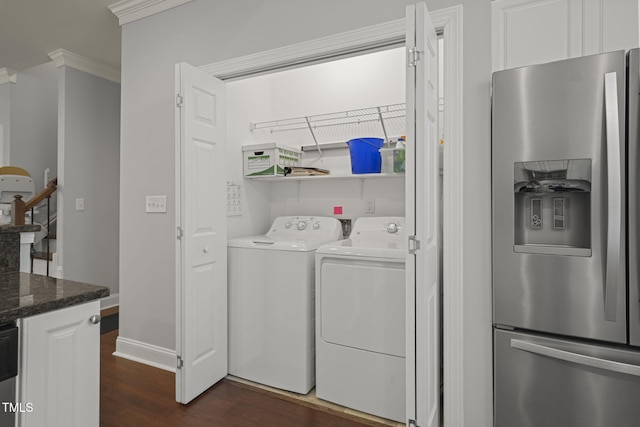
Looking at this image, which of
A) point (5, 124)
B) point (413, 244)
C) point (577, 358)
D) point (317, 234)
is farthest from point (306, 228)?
point (5, 124)

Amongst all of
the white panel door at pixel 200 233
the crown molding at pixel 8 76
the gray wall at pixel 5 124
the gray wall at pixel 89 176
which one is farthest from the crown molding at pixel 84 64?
the white panel door at pixel 200 233

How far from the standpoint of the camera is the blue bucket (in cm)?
261

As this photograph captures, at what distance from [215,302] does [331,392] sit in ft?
3.03

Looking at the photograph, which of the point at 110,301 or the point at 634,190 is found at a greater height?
the point at 634,190

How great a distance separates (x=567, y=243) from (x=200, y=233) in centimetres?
192

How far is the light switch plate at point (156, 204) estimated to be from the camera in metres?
2.78

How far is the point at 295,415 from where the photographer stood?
2113 mm

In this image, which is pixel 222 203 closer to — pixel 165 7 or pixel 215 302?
pixel 215 302

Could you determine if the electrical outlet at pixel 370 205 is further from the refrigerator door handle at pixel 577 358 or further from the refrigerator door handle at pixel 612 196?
the refrigerator door handle at pixel 612 196

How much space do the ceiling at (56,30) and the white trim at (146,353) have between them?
8.71ft

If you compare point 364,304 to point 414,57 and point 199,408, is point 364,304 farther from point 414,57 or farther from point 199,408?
point 414,57

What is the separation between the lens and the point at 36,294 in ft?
3.93

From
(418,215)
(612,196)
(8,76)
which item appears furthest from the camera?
(8,76)

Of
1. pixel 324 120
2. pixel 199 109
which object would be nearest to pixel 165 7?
pixel 199 109
